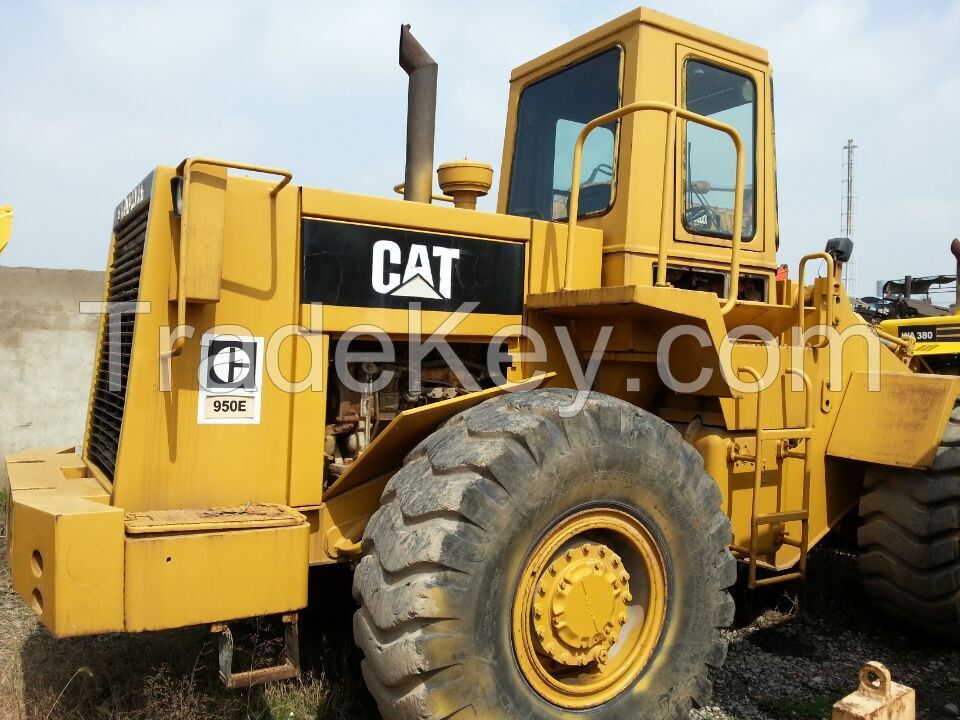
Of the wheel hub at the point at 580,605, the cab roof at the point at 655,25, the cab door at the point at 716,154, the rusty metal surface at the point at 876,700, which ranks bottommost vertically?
the rusty metal surface at the point at 876,700

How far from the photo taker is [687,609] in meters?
3.47

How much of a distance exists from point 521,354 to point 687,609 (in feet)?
4.53

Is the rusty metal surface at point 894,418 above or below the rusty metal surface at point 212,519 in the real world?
above

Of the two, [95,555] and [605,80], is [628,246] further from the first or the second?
[95,555]

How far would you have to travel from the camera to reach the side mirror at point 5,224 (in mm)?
5891

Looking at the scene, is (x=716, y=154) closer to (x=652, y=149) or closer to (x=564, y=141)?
(x=652, y=149)

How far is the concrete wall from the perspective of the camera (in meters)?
7.51

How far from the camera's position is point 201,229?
3.12m

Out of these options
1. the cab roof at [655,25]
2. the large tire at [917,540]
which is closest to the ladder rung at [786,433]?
the large tire at [917,540]

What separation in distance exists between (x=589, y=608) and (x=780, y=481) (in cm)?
183

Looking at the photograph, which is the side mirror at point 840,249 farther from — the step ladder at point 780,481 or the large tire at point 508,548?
the large tire at point 508,548

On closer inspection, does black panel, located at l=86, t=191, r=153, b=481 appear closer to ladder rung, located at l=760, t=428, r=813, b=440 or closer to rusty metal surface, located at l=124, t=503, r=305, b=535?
rusty metal surface, located at l=124, t=503, r=305, b=535

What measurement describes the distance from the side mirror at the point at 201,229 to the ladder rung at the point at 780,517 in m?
2.86

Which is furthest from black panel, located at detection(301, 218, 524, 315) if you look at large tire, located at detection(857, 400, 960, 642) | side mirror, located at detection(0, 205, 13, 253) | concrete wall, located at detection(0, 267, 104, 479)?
concrete wall, located at detection(0, 267, 104, 479)
